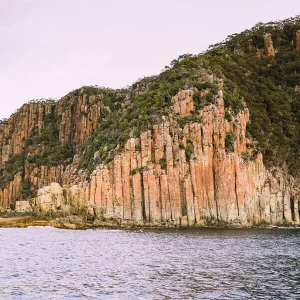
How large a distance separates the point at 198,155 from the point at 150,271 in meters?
74.2

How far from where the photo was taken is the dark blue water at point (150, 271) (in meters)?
34.5

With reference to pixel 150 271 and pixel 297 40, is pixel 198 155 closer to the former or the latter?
pixel 150 271

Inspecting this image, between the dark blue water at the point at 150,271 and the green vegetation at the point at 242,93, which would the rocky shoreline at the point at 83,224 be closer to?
the green vegetation at the point at 242,93

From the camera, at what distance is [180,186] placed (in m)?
114

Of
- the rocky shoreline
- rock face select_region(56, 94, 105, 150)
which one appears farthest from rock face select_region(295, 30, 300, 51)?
the rocky shoreline

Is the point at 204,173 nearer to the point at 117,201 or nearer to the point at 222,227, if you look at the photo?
the point at 222,227

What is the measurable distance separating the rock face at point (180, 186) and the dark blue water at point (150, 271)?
1665 inches

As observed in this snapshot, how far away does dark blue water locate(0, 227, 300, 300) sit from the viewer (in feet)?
113

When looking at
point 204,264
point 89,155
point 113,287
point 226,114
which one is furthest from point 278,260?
point 89,155

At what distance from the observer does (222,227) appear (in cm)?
11250

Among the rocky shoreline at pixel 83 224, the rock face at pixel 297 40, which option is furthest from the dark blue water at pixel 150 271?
the rock face at pixel 297 40

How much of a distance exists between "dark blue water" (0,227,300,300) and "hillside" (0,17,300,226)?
43003 millimetres

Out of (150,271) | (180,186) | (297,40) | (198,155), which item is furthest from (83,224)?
(297,40)

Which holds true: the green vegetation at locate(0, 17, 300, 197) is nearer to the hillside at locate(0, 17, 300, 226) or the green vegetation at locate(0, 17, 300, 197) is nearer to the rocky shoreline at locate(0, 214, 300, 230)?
the hillside at locate(0, 17, 300, 226)
